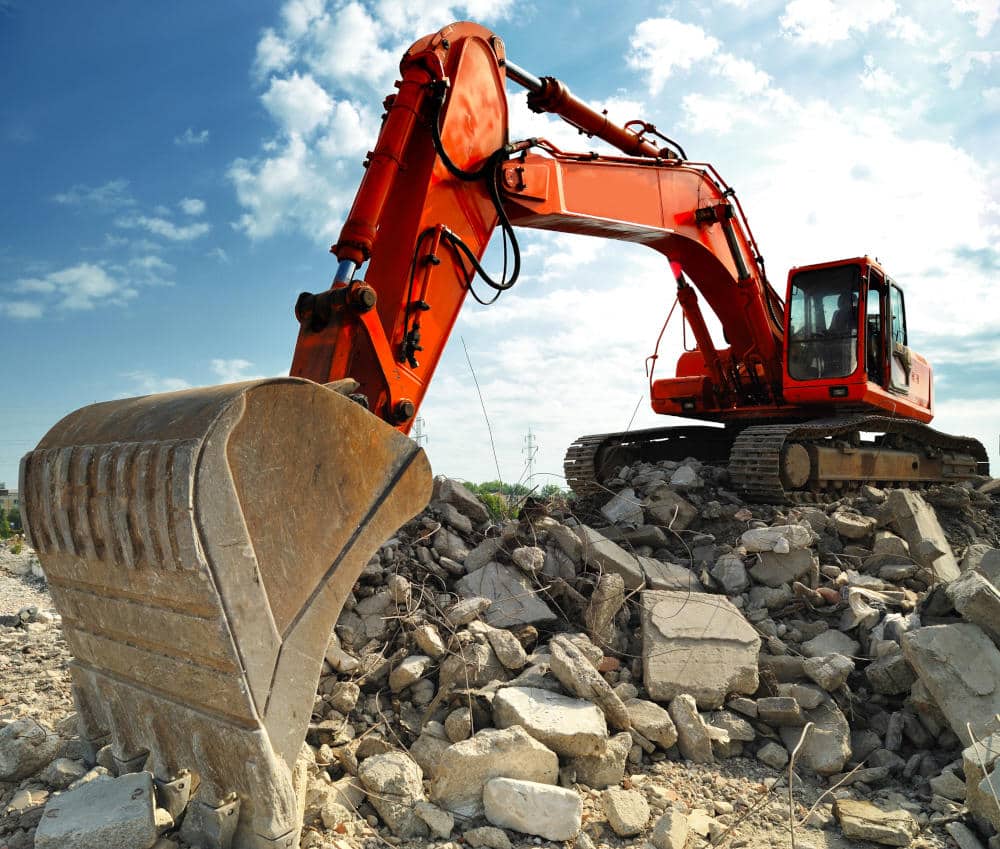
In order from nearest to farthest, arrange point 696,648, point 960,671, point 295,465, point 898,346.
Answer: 1. point 295,465
2. point 960,671
3. point 696,648
4. point 898,346

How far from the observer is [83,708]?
2.77 m

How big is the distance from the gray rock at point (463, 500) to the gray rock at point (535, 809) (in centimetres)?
232

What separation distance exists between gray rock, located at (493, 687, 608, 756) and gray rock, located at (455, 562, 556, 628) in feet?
2.20

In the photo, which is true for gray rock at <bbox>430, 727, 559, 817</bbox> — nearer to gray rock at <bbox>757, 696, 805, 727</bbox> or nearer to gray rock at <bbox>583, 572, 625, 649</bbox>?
gray rock at <bbox>583, 572, 625, 649</bbox>

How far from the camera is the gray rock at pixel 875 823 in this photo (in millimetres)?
3002

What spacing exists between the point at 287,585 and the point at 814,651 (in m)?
3.16

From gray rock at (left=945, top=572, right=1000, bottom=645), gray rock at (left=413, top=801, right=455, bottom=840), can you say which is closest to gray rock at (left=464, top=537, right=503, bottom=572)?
gray rock at (left=413, top=801, right=455, bottom=840)

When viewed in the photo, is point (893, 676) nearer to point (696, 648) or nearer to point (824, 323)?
point (696, 648)

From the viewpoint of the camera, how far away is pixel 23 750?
9.63 feet

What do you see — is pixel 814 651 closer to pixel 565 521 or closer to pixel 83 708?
pixel 565 521

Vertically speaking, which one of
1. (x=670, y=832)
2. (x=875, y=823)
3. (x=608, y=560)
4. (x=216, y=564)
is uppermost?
(x=216, y=564)

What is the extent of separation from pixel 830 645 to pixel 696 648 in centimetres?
97

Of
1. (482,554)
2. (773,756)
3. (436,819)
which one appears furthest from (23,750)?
(773,756)

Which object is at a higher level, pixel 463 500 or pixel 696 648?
pixel 463 500
